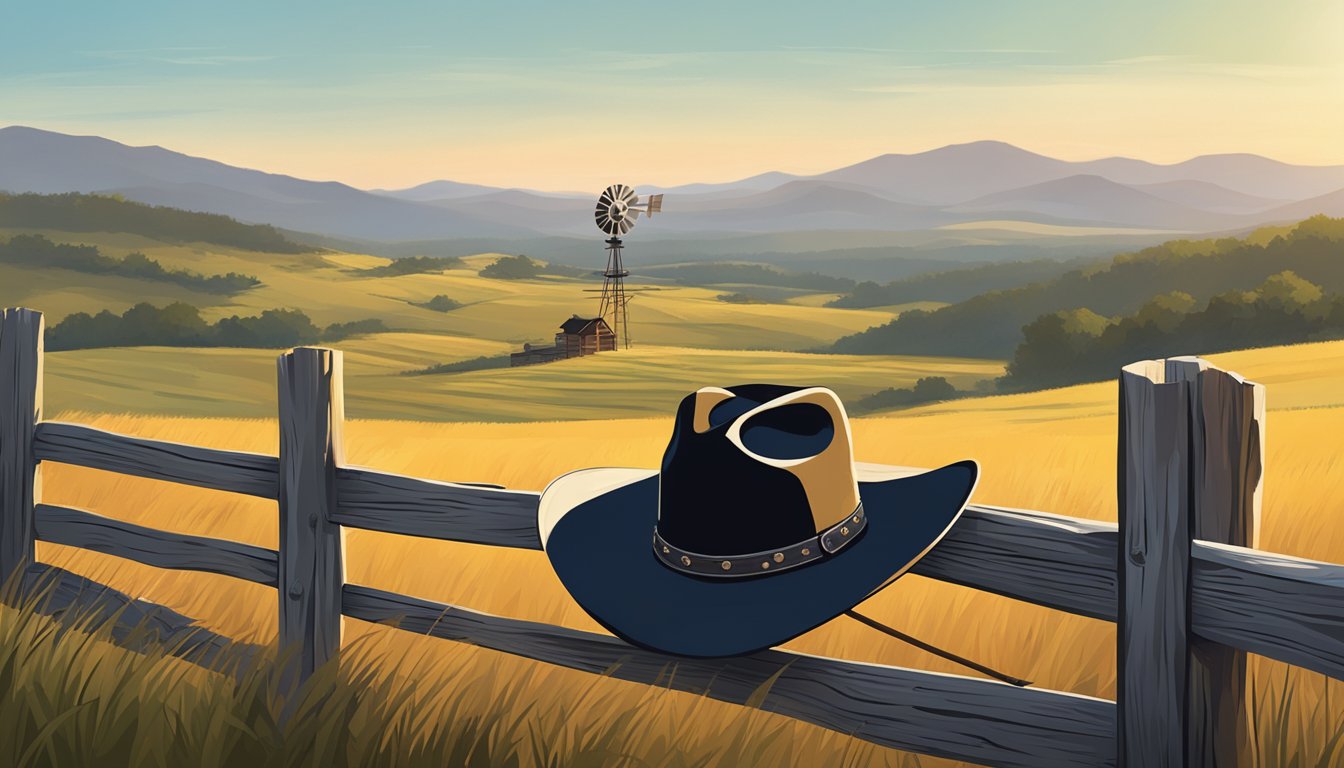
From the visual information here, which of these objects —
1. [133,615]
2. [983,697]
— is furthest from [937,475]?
[133,615]

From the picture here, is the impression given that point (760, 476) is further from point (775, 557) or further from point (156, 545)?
point (156, 545)

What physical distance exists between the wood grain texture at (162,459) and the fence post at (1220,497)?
355cm

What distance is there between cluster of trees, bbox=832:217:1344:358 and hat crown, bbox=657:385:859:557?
40.2 m

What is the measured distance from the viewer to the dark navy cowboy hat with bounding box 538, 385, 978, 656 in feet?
9.96

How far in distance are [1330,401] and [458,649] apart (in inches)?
647

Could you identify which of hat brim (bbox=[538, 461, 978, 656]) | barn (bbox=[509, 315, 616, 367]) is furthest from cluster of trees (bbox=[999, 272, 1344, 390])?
hat brim (bbox=[538, 461, 978, 656])

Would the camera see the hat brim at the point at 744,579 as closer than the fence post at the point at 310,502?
Yes

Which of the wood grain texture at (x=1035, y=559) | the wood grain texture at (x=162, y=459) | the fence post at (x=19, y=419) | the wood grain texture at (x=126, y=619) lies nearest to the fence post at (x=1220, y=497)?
the wood grain texture at (x=1035, y=559)

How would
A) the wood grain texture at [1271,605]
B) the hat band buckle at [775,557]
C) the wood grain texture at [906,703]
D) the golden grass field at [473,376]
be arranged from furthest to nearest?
the golden grass field at [473,376] → the wood grain texture at [906,703] → the hat band buckle at [775,557] → the wood grain texture at [1271,605]

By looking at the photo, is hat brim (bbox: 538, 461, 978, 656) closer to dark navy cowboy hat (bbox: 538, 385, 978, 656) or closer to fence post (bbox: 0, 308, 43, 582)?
dark navy cowboy hat (bbox: 538, 385, 978, 656)

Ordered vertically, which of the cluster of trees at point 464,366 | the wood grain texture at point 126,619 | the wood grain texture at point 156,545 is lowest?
the cluster of trees at point 464,366

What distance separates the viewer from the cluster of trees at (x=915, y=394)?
42.4 m

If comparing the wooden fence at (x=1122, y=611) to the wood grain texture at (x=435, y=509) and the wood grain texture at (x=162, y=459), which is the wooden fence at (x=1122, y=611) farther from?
the wood grain texture at (x=162, y=459)

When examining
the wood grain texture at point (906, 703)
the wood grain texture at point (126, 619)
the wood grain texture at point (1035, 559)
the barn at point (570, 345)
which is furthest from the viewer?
the barn at point (570, 345)
